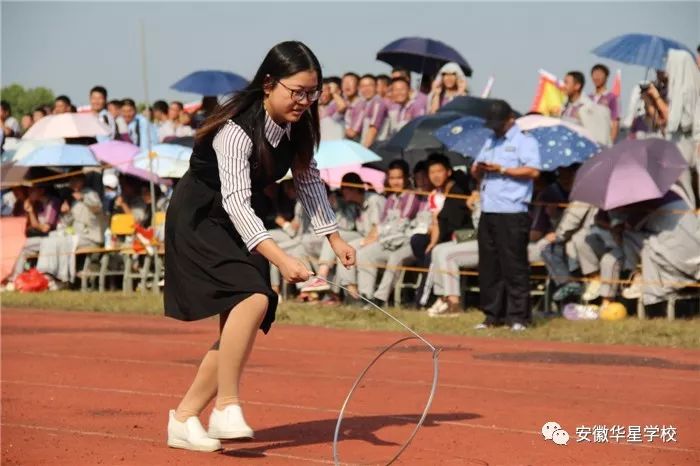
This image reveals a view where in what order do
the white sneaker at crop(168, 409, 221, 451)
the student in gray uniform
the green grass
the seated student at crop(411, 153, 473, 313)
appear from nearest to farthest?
the white sneaker at crop(168, 409, 221, 451) < the green grass < the seated student at crop(411, 153, 473, 313) < the student in gray uniform

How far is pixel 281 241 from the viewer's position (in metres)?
18.8

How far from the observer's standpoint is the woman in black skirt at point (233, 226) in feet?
23.3

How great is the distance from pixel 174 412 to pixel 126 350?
582 cm

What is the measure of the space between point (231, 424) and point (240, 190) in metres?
1.14

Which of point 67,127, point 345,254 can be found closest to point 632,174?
point 345,254

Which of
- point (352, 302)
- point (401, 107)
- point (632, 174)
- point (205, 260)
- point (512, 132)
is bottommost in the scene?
point (352, 302)

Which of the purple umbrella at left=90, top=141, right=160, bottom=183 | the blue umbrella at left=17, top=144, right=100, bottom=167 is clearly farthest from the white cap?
the blue umbrella at left=17, top=144, right=100, bottom=167

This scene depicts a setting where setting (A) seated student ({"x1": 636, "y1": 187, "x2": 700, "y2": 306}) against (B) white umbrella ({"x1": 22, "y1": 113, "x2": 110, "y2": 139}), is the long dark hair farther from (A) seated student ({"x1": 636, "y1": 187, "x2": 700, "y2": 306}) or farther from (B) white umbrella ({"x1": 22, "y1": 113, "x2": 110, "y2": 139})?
(B) white umbrella ({"x1": 22, "y1": 113, "x2": 110, "y2": 139})

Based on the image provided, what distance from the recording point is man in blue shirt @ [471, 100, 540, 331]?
14.8 m

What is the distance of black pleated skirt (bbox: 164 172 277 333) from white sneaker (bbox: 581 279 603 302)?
8.97m

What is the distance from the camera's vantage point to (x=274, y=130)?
7289mm

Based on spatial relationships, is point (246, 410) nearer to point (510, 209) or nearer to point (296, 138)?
point (296, 138)

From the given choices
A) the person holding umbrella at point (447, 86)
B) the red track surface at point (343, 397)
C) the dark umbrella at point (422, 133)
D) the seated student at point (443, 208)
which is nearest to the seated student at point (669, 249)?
the red track surface at point (343, 397)

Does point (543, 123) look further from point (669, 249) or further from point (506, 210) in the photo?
A: point (669, 249)
